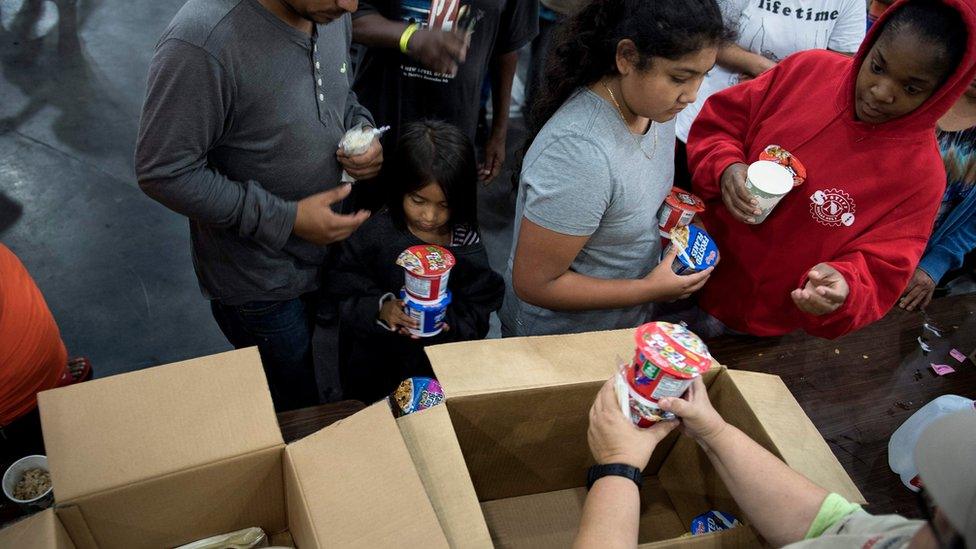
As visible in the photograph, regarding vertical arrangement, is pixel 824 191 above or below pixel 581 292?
above

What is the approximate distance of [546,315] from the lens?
1.90m

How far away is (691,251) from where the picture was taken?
1.82 meters

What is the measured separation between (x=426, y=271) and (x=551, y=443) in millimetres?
532

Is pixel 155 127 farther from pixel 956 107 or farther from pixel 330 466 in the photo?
pixel 956 107

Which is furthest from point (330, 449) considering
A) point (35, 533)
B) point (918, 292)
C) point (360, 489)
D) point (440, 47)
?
point (918, 292)

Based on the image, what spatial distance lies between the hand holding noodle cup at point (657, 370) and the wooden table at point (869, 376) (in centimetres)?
77

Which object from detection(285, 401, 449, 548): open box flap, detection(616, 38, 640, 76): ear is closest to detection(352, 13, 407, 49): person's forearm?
detection(616, 38, 640, 76): ear

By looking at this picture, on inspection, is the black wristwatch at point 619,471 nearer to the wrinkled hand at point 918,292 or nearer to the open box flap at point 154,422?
the open box flap at point 154,422

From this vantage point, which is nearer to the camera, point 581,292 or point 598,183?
point 598,183

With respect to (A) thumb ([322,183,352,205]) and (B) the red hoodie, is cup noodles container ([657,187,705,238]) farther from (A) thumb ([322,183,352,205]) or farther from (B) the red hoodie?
(A) thumb ([322,183,352,205])

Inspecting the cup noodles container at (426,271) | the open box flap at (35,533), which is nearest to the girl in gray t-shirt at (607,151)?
the cup noodles container at (426,271)

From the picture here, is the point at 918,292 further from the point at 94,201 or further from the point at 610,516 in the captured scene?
the point at 94,201

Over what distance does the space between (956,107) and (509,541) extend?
2006 mm

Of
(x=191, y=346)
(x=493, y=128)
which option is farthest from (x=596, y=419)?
(x=191, y=346)
